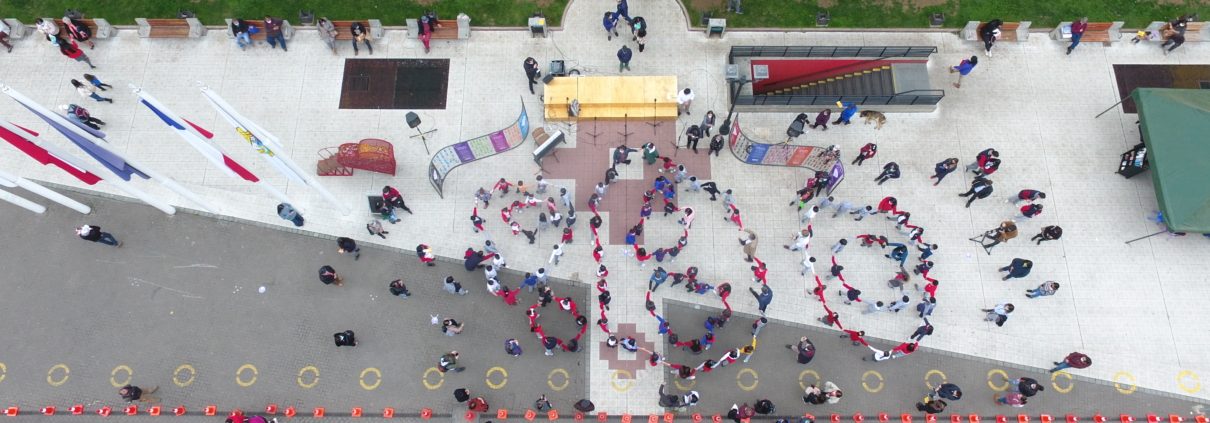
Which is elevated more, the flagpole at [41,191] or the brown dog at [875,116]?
the brown dog at [875,116]

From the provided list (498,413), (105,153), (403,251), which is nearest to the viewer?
(105,153)

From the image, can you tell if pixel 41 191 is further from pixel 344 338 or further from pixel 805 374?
pixel 805 374

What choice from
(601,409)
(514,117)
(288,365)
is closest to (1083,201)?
(601,409)

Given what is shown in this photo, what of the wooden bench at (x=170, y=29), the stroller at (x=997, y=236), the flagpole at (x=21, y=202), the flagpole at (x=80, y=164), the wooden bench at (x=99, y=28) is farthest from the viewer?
the wooden bench at (x=170, y=29)

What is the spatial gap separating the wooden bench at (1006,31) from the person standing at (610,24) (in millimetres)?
15348

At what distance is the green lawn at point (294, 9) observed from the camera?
28.0 metres

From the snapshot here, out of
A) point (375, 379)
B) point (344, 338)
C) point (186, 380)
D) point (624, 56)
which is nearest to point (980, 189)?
point (624, 56)

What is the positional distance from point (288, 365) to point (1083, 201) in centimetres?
3092

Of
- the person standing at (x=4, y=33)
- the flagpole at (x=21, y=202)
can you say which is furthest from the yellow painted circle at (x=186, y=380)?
the person standing at (x=4, y=33)

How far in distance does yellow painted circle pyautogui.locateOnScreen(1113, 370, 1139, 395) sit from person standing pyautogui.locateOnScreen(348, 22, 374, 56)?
31472 mm

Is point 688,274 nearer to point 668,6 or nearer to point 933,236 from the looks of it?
point 933,236

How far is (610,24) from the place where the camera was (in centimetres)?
2677

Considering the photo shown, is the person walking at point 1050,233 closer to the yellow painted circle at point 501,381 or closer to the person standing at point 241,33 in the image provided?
the yellow painted circle at point 501,381

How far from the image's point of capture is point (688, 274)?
21.9m
